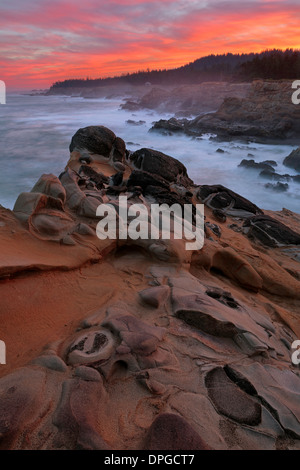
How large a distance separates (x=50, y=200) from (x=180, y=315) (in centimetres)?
261

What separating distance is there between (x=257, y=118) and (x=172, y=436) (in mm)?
28156

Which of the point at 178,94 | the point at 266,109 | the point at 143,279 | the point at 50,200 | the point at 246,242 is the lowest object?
the point at 246,242

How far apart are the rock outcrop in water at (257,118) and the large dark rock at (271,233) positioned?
18776 millimetres

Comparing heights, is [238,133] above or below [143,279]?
above

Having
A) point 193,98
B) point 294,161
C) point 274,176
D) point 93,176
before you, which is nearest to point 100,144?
point 93,176

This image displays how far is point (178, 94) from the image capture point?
52.2 metres

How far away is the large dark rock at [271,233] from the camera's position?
6.43 meters

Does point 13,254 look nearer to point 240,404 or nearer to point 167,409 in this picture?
point 167,409

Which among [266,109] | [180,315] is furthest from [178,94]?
[180,315]

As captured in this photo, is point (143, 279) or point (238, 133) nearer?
point (143, 279)
